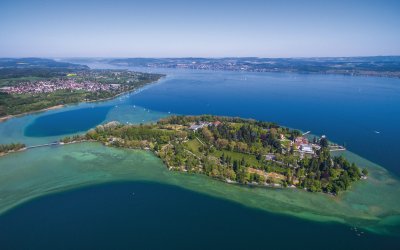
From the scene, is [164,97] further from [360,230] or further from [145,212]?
[360,230]

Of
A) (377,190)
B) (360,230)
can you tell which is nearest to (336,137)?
(377,190)

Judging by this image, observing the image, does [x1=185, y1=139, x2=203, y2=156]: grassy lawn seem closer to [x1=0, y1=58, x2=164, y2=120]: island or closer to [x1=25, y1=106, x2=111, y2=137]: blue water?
[x1=25, y1=106, x2=111, y2=137]: blue water

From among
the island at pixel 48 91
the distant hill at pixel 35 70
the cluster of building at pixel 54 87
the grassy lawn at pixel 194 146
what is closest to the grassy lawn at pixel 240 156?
the grassy lawn at pixel 194 146

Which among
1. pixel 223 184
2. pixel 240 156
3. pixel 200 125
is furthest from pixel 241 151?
pixel 200 125

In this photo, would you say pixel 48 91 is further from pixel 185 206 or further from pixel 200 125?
pixel 185 206

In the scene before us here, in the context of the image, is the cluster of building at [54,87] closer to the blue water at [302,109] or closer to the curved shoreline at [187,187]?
the blue water at [302,109]

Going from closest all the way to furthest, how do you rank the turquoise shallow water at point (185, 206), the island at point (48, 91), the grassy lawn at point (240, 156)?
the turquoise shallow water at point (185, 206)
the grassy lawn at point (240, 156)
the island at point (48, 91)
